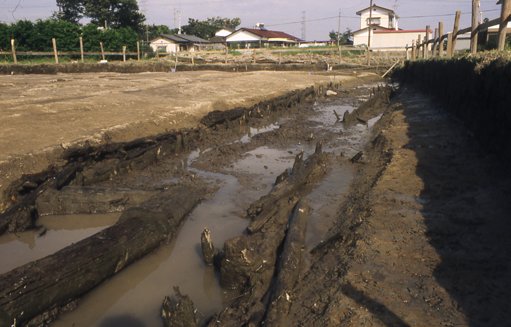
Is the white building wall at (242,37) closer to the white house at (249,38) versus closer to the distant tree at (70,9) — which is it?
the white house at (249,38)

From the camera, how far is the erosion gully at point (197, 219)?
4543 mm

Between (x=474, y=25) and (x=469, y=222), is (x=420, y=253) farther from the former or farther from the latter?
(x=474, y=25)

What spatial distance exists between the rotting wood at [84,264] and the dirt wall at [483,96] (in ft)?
18.9

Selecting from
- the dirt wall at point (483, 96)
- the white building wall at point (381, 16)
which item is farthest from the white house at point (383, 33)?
the dirt wall at point (483, 96)

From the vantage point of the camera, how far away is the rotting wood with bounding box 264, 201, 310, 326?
3.76 meters

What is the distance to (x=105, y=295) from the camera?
4660mm

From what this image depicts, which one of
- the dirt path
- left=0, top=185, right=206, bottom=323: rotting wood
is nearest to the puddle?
left=0, top=185, right=206, bottom=323: rotting wood

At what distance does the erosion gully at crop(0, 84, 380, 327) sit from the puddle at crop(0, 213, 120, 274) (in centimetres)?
1

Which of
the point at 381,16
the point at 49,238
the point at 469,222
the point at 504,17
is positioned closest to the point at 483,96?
the point at 504,17

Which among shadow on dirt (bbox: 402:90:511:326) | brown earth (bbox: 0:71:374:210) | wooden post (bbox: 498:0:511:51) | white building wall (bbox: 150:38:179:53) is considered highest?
white building wall (bbox: 150:38:179:53)

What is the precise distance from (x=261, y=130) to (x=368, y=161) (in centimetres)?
573

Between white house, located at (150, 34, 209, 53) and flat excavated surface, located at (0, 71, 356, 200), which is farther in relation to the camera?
white house, located at (150, 34, 209, 53)

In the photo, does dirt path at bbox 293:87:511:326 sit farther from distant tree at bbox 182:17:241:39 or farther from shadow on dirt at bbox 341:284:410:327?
distant tree at bbox 182:17:241:39

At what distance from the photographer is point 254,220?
6.00 m
